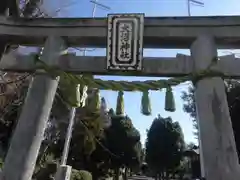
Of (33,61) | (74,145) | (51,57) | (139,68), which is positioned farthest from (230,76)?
(74,145)

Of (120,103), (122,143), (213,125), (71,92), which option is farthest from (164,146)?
(213,125)

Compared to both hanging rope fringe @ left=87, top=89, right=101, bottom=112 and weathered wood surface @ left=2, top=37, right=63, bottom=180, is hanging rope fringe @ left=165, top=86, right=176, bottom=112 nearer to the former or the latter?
hanging rope fringe @ left=87, top=89, right=101, bottom=112

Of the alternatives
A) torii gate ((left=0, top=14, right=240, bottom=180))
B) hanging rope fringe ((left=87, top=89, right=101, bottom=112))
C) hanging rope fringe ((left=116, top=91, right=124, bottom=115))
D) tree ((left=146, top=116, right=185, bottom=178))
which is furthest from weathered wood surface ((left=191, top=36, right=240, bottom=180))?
tree ((left=146, top=116, right=185, bottom=178))

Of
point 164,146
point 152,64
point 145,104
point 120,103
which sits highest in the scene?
point 164,146

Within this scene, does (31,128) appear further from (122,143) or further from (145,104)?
(122,143)

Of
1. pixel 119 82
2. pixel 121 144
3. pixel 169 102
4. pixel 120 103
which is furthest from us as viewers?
pixel 121 144

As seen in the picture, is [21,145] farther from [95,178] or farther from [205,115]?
[95,178]

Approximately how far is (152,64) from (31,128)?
1957mm

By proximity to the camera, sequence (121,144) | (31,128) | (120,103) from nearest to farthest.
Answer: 1. (31,128)
2. (120,103)
3. (121,144)

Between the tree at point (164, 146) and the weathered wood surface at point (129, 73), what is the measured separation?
25.1m

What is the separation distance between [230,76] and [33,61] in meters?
2.96

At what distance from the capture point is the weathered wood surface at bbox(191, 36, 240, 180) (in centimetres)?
336

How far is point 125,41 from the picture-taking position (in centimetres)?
423

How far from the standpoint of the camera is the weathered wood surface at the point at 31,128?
3562 mm
